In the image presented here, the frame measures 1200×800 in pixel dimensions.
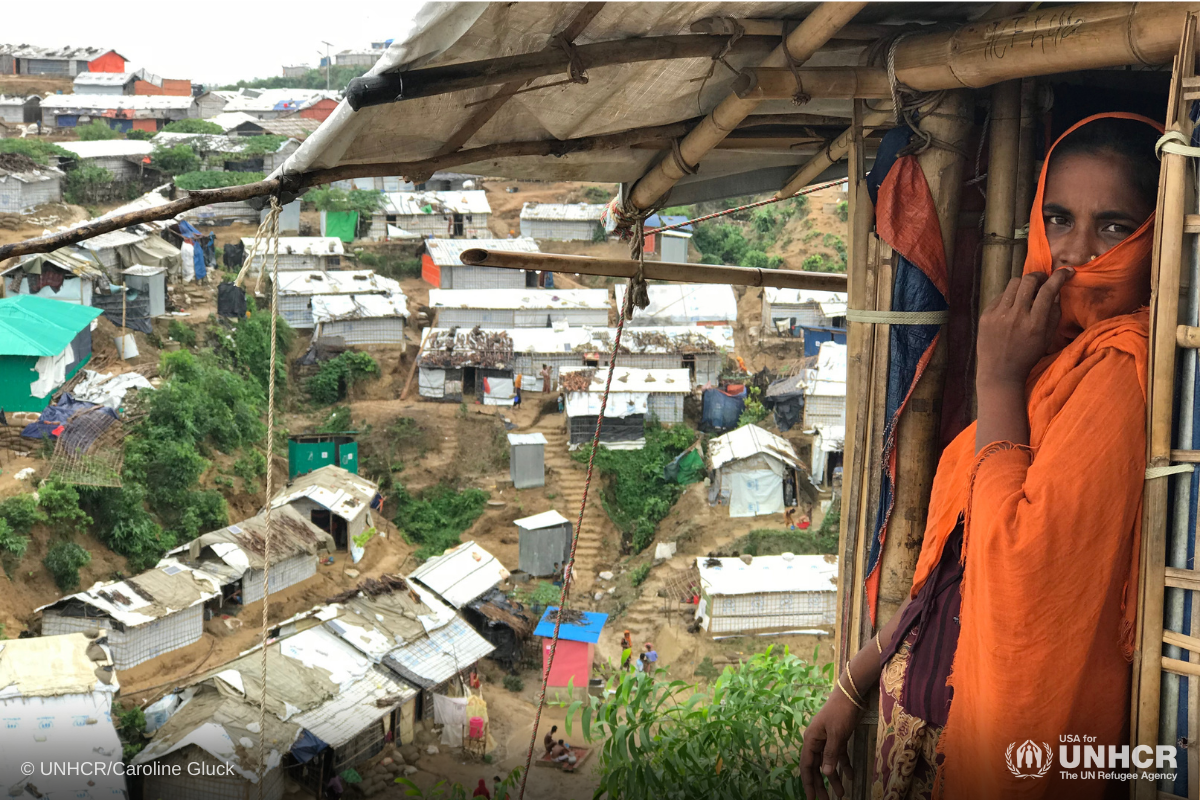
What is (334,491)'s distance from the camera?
61.7ft

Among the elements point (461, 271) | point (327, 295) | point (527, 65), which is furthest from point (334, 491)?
point (527, 65)

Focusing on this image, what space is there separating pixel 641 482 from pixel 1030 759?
18.9 meters

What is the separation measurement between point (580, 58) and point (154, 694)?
13.3 meters

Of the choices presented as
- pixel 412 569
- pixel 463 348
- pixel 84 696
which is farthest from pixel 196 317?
pixel 84 696

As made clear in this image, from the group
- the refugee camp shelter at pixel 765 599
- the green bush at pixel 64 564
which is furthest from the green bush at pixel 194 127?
the refugee camp shelter at pixel 765 599

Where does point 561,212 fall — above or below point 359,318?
above

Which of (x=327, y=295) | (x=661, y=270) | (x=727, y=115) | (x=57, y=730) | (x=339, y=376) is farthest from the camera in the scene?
(x=327, y=295)

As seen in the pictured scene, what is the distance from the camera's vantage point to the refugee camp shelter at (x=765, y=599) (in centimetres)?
1534

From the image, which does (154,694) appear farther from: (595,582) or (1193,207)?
Answer: (1193,207)

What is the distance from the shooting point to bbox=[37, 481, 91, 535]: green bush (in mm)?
14859

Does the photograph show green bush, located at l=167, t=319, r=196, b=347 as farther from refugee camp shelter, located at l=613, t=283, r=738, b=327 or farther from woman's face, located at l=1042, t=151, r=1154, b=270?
woman's face, located at l=1042, t=151, r=1154, b=270

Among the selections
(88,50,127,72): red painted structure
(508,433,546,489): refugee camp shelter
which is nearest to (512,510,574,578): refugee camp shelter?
(508,433,546,489): refugee camp shelter

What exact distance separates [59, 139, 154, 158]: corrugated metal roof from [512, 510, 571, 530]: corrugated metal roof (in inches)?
744

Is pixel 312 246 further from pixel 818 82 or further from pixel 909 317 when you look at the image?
pixel 909 317
